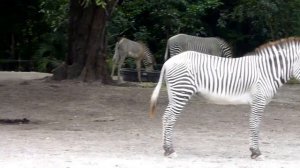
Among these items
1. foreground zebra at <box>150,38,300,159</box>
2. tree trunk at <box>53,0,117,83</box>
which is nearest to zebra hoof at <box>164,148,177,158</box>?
foreground zebra at <box>150,38,300,159</box>

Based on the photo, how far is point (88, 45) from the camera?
63.2 feet

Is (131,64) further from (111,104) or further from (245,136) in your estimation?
(245,136)

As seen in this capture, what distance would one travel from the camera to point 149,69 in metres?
24.0

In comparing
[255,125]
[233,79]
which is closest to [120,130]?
[233,79]

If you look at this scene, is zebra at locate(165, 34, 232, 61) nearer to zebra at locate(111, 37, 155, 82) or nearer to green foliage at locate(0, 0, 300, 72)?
zebra at locate(111, 37, 155, 82)

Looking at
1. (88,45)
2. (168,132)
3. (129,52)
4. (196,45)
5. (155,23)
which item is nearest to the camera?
(168,132)

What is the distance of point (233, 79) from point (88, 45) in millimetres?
9863

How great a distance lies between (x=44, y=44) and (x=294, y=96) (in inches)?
507

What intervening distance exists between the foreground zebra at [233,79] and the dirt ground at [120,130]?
631 mm

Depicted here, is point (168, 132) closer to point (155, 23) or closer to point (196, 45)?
point (196, 45)

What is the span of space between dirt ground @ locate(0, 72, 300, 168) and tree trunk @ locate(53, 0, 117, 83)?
1.82 feet

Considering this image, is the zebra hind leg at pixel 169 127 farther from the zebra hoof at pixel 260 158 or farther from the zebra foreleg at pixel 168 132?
the zebra hoof at pixel 260 158

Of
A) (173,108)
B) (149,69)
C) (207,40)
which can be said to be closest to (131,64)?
(149,69)

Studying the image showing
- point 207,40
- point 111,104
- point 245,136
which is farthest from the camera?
point 207,40
